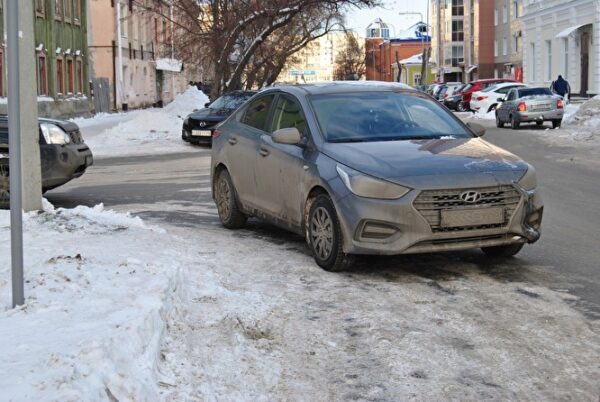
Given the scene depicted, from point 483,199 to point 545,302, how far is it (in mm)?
996

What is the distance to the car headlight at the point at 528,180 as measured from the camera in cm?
675

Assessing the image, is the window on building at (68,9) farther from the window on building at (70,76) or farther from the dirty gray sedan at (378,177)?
the dirty gray sedan at (378,177)

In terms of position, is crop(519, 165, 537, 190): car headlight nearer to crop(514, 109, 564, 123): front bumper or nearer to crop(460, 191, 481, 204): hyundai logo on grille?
crop(460, 191, 481, 204): hyundai logo on grille

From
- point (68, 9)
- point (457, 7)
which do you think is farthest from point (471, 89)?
point (457, 7)

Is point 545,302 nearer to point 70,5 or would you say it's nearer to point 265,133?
point 265,133

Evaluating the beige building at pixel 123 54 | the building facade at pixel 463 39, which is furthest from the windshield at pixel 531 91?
the building facade at pixel 463 39

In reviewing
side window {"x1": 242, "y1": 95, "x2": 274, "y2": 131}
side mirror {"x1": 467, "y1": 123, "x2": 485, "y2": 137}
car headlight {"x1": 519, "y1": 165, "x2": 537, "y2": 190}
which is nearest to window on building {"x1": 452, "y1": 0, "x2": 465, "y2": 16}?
side window {"x1": 242, "y1": 95, "x2": 274, "y2": 131}

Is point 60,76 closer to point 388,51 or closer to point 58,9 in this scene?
point 58,9

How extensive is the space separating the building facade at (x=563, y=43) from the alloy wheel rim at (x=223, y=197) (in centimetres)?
3677

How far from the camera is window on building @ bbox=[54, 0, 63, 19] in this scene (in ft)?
128

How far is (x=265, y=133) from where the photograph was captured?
834 cm

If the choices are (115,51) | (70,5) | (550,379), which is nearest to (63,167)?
(550,379)

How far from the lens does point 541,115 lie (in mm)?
28453

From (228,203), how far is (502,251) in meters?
3.06
